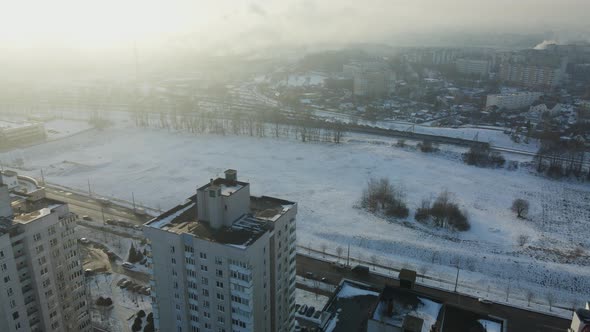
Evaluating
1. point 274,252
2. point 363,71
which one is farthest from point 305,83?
point 274,252

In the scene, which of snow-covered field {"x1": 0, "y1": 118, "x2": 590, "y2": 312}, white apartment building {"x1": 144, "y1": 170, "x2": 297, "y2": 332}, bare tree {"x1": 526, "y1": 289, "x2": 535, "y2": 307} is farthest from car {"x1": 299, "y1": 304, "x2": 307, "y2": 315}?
bare tree {"x1": 526, "y1": 289, "x2": 535, "y2": 307}

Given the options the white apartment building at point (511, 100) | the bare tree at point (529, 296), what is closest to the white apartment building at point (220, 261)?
the bare tree at point (529, 296)

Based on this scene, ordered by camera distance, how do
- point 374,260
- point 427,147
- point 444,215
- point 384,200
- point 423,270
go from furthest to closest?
point 427,147, point 384,200, point 444,215, point 374,260, point 423,270

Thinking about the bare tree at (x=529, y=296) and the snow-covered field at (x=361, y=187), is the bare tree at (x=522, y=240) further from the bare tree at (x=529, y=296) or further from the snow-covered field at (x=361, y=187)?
the bare tree at (x=529, y=296)

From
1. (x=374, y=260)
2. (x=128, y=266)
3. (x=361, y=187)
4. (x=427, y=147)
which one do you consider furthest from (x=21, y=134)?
(x=427, y=147)

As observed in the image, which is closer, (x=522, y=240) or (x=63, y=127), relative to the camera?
(x=522, y=240)

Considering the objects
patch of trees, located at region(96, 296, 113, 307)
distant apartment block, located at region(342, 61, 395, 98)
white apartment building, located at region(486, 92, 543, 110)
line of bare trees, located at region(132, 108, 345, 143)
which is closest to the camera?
patch of trees, located at region(96, 296, 113, 307)

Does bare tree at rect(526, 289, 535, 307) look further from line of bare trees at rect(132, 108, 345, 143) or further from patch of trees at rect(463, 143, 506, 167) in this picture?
line of bare trees at rect(132, 108, 345, 143)

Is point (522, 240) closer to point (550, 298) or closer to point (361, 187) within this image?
point (550, 298)
